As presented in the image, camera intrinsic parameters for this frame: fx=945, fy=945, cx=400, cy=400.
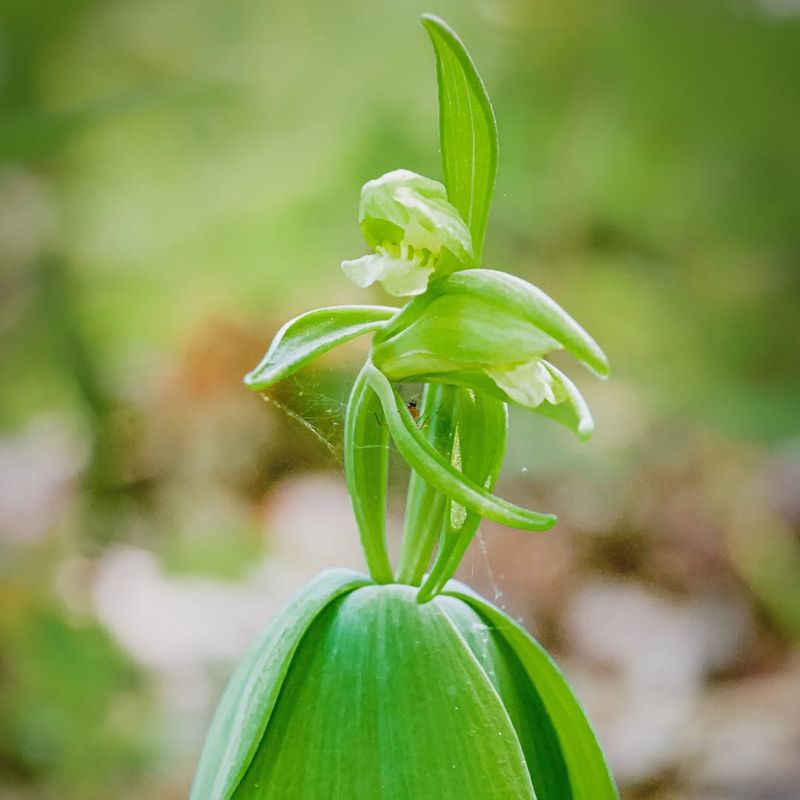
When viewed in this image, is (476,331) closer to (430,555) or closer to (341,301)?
(430,555)

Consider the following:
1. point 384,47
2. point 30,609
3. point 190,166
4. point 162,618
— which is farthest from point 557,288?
point 30,609

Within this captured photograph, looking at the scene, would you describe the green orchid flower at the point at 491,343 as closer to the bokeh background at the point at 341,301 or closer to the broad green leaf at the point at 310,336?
the broad green leaf at the point at 310,336

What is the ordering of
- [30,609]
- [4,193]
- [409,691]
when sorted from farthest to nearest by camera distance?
[4,193], [30,609], [409,691]

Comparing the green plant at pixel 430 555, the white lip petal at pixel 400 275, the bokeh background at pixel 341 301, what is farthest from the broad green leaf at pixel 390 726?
the bokeh background at pixel 341 301

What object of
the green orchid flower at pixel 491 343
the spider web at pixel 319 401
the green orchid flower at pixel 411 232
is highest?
the green orchid flower at pixel 411 232

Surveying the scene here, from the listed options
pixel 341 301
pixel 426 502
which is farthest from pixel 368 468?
pixel 341 301

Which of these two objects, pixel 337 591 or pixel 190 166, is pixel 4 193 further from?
pixel 337 591
